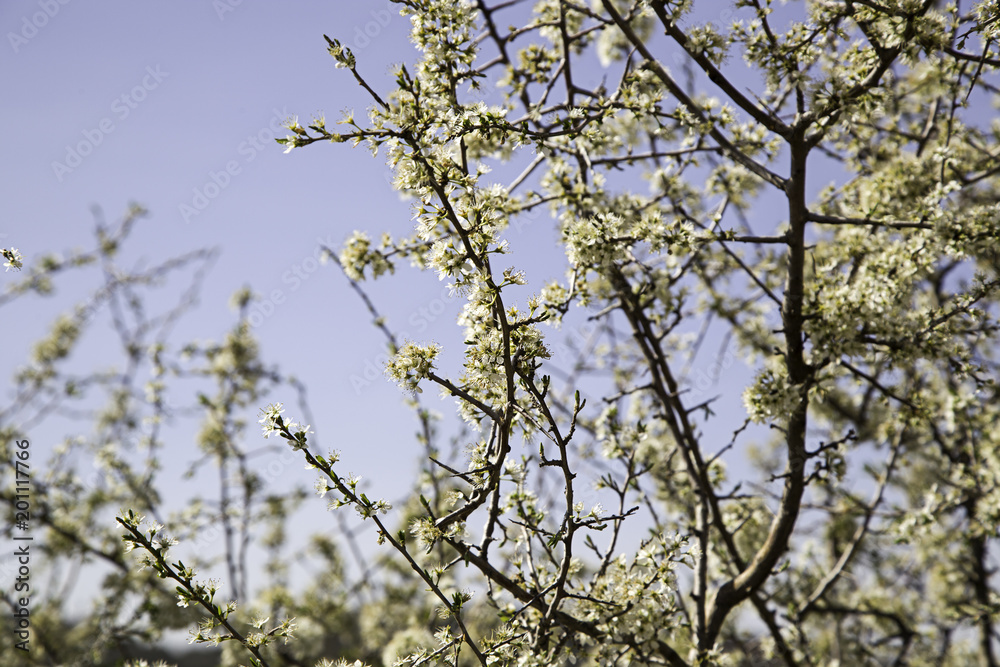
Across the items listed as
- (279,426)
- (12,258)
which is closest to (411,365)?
(279,426)

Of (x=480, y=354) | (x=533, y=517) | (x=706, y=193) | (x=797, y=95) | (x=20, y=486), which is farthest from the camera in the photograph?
(x=20, y=486)

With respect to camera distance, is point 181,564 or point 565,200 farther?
point 565,200

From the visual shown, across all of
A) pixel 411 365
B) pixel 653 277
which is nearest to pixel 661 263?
pixel 653 277

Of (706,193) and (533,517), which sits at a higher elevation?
(706,193)

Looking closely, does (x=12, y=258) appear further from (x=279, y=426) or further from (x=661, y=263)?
(x=661, y=263)

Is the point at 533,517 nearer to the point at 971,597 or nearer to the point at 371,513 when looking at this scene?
the point at 371,513

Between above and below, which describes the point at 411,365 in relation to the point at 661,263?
below

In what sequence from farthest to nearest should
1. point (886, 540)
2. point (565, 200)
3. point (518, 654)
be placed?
point (886, 540) → point (565, 200) → point (518, 654)

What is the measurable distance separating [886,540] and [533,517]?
5577mm

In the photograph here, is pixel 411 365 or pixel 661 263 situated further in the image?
pixel 661 263

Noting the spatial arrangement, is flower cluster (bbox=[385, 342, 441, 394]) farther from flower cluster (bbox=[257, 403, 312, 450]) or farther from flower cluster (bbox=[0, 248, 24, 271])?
flower cluster (bbox=[0, 248, 24, 271])

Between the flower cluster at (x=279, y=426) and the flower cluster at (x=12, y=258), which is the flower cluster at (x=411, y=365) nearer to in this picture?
the flower cluster at (x=279, y=426)

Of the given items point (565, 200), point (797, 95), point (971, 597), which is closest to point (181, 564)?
point (565, 200)

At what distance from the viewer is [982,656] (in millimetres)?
6680
